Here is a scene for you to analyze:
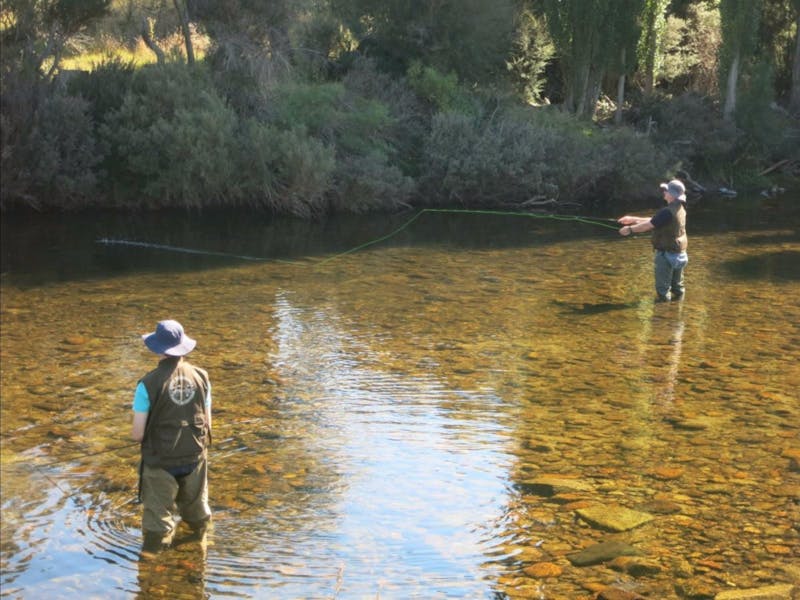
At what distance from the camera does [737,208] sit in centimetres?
2678

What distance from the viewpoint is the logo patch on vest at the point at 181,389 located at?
20.4 feet

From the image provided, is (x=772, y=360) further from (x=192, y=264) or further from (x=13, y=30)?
(x=13, y=30)

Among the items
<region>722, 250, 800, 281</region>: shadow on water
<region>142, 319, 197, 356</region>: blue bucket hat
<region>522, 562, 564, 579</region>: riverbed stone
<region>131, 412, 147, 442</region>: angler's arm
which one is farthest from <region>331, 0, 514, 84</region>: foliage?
<region>522, 562, 564, 579</region>: riverbed stone

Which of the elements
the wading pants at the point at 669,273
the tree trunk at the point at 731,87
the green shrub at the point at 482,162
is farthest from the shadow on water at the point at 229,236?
the tree trunk at the point at 731,87

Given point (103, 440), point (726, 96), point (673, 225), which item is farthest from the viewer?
point (726, 96)

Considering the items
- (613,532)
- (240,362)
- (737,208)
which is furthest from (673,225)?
(737,208)

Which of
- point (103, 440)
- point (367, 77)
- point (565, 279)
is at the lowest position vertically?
point (103, 440)

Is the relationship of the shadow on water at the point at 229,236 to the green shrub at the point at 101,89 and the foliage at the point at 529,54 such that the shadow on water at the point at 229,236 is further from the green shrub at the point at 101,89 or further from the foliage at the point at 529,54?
the foliage at the point at 529,54

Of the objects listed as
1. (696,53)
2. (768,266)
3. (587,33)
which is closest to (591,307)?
(768,266)

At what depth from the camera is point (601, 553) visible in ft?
Answer: 20.4

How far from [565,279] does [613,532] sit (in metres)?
10.2

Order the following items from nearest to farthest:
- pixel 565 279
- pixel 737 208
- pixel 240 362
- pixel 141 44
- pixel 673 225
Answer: pixel 240 362 → pixel 673 225 → pixel 565 279 → pixel 737 208 → pixel 141 44

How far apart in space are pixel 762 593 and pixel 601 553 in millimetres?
990

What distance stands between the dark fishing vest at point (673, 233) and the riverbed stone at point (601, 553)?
785 centimetres
